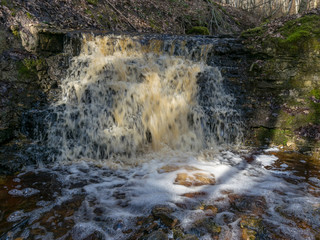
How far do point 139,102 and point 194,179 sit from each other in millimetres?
2278

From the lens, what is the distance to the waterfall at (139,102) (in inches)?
195

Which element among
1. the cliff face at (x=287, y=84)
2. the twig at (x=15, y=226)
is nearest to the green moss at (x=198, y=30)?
the cliff face at (x=287, y=84)

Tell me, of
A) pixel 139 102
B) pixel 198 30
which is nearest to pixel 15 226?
pixel 139 102

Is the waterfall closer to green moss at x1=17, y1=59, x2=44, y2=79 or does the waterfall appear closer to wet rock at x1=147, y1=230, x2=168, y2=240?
green moss at x1=17, y1=59, x2=44, y2=79

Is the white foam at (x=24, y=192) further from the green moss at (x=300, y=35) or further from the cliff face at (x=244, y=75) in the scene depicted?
the green moss at (x=300, y=35)

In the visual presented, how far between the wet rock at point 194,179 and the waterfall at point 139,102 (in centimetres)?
126

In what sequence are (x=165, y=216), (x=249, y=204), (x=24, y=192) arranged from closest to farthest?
A: (x=165, y=216)
(x=249, y=204)
(x=24, y=192)

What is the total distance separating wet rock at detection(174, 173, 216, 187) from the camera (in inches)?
147

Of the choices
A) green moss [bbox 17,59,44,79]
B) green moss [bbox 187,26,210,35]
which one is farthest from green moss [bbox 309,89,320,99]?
green moss [bbox 187,26,210,35]

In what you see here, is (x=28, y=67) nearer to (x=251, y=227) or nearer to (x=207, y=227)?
(x=207, y=227)

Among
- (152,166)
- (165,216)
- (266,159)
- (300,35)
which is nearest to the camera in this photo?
(165,216)

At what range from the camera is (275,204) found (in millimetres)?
3135

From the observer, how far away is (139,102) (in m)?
5.30

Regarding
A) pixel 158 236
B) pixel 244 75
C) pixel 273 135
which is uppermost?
pixel 244 75
